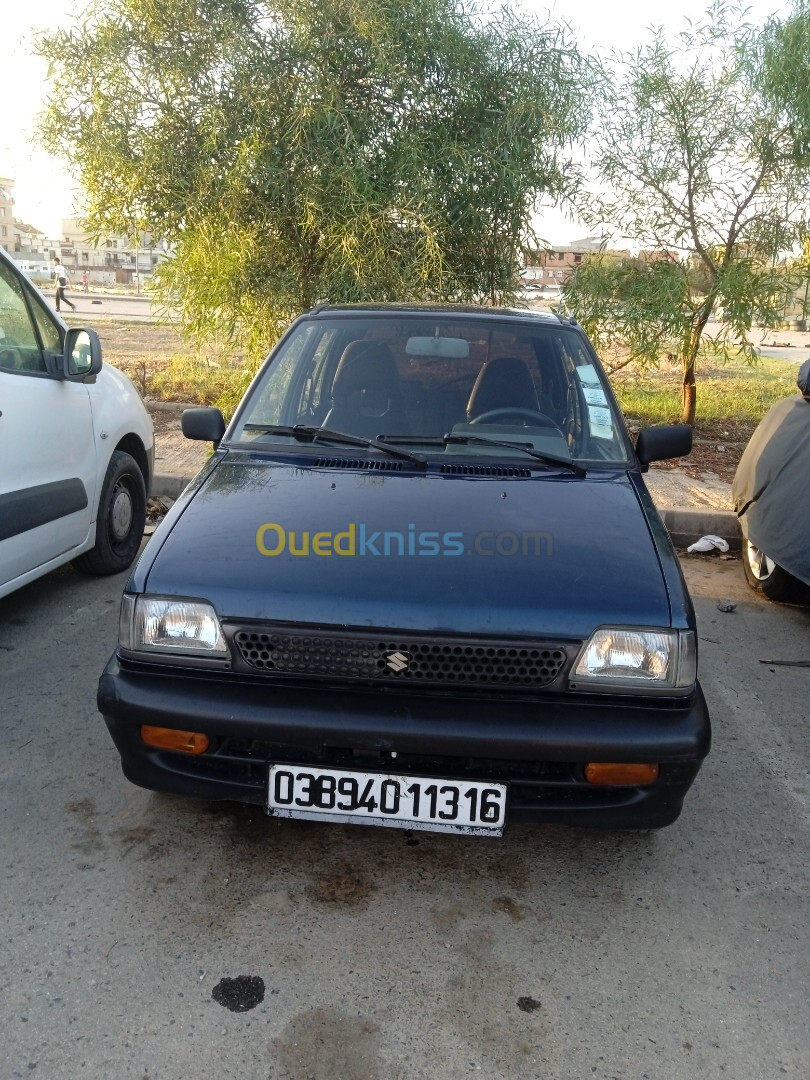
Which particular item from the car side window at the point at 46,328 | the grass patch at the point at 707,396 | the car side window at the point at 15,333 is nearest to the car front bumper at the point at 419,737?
the car side window at the point at 15,333

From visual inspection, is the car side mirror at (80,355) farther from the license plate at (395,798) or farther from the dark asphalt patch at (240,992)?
the dark asphalt patch at (240,992)

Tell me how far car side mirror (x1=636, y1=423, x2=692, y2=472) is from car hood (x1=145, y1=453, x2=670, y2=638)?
540 millimetres

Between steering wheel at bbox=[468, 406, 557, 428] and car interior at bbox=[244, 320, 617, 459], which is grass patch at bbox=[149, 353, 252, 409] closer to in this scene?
car interior at bbox=[244, 320, 617, 459]

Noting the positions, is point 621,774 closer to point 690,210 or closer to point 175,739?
point 175,739

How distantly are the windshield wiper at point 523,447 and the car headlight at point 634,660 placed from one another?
2.95 ft

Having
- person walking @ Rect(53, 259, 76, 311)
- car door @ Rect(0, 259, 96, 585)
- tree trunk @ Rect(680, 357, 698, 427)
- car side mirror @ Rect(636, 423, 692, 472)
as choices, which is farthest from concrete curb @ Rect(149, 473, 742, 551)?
person walking @ Rect(53, 259, 76, 311)

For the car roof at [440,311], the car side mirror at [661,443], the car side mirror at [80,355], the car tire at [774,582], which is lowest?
the car tire at [774,582]

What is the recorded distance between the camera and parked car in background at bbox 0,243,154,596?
3.96 m

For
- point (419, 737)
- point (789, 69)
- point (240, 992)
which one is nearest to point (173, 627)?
point (419, 737)

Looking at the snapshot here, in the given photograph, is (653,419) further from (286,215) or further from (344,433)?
(344,433)

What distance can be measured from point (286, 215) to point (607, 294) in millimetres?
2957

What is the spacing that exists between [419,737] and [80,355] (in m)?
3.02

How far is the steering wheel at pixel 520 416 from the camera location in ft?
11.3

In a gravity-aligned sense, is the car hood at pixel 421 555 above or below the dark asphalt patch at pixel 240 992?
above
